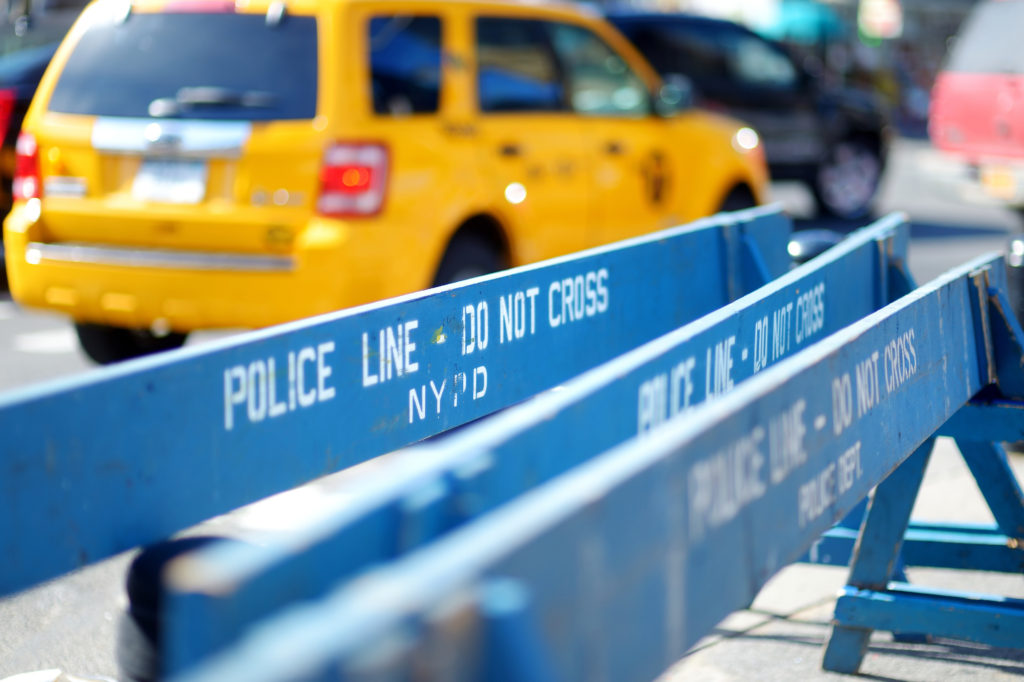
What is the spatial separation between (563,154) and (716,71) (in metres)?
6.49

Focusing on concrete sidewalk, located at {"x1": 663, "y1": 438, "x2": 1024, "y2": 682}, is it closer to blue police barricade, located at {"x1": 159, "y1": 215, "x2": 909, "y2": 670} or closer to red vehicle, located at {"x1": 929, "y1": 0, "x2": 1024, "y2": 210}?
blue police barricade, located at {"x1": 159, "y1": 215, "x2": 909, "y2": 670}

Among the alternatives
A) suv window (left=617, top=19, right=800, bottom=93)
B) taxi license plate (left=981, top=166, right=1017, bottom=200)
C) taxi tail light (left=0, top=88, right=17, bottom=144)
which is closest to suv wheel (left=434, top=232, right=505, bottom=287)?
taxi tail light (left=0, top=88, right=17, bottom=144)

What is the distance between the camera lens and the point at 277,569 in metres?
1.56

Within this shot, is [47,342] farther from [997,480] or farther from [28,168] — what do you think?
[997,480]

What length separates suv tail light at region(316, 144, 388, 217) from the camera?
20.0 ft

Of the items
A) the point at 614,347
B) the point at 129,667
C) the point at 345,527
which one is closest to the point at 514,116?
the point at 614,347

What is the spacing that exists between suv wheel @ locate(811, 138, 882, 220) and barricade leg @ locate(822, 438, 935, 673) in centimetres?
1104

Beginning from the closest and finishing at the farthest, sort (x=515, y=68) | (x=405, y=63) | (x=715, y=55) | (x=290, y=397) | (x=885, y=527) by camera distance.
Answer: (x=290, y=397) < (x=885, y=527) < (x=405, y=63) < (x=515, y=68) < (x=715, y=55)

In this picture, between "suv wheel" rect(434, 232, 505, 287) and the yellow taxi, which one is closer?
the yellow taxi

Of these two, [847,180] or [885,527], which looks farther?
[847,180]

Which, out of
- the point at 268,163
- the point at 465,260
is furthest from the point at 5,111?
the point at 465,260

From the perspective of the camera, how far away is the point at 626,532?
1.79 m

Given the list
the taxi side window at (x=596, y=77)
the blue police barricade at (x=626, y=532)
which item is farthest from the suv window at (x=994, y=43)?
the blue police barricade at (x=626, y=532)

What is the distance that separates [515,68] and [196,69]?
5.44 ft
